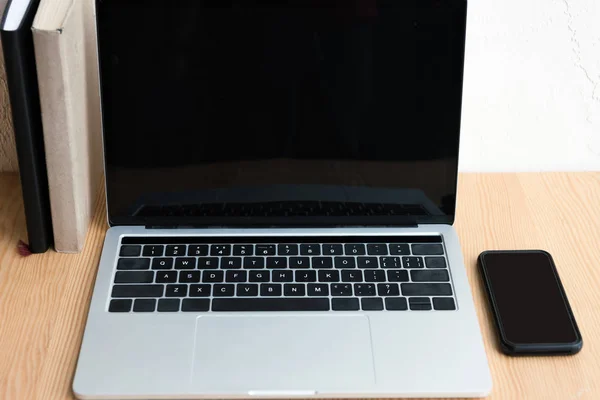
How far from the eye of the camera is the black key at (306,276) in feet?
2.52

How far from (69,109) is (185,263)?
0.22 meters

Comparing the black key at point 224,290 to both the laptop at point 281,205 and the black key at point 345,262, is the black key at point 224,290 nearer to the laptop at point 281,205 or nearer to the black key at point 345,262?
the laptop at point 281,205

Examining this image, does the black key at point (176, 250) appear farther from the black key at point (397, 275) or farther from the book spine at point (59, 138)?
the black key at point (397, 275)

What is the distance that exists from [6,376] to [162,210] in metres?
0.27

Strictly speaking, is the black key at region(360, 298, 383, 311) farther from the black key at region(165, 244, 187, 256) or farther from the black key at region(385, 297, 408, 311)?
the black key at region(165, 244, 187, 256)

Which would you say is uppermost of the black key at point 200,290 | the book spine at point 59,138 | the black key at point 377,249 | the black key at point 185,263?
the book spine at point 59,138

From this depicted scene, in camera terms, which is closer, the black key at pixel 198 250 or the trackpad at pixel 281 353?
the trackpad at pixel 281 353

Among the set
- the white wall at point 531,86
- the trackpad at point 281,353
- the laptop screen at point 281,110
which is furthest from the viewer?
the white wall at point 531,86

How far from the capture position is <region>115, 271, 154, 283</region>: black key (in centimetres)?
77

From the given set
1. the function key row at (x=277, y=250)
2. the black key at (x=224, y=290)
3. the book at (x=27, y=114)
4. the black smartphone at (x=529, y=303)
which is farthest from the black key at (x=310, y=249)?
the book at (x=27, y=114)

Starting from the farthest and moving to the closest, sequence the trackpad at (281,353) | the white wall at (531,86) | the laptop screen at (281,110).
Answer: the white wall at (531,86) → the laptop screen at (281,110) → the trackpad at (281,353)

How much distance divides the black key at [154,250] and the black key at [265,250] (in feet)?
0.38

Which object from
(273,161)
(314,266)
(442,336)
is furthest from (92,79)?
(442,336)

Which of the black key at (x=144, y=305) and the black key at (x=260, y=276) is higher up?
the black key at (x=260, y=276)
